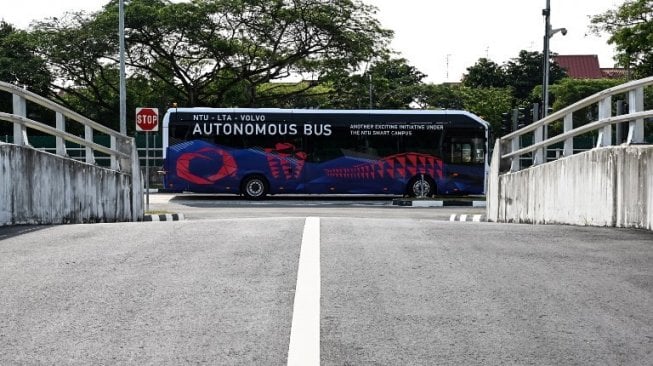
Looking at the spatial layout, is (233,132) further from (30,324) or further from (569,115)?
(30,324)

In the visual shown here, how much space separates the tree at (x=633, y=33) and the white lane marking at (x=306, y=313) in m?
37.8

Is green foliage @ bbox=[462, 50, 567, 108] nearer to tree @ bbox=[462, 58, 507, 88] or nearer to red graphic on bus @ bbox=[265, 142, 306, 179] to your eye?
tree @ bbox=[462, 58, 507, 88]

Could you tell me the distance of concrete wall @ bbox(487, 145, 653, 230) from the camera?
9.43 m

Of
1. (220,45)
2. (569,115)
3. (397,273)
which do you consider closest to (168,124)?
(220,45)

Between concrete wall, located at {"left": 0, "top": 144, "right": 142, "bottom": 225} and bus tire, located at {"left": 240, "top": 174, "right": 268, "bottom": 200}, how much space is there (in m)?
13.6

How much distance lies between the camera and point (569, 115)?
12.4 metres

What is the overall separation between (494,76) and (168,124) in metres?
63.8

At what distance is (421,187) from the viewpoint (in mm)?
29078

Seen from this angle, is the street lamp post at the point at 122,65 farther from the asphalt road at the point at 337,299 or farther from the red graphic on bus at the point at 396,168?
the asphalt road at the point at 337,299

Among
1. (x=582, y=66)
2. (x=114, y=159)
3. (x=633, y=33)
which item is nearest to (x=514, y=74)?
(x=582, y=66)

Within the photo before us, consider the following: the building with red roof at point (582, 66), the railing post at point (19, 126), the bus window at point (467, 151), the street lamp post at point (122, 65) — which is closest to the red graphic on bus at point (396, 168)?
the bus window at point (467, 151)

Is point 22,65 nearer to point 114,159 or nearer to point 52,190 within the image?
point 114,159

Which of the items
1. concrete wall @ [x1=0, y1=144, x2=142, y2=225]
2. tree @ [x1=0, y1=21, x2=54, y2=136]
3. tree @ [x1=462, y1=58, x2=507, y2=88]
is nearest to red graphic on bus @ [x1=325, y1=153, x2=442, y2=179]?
concrete wall @ [x1=0, y1=144, x2=142, y2=225]

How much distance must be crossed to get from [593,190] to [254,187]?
1899 cm
